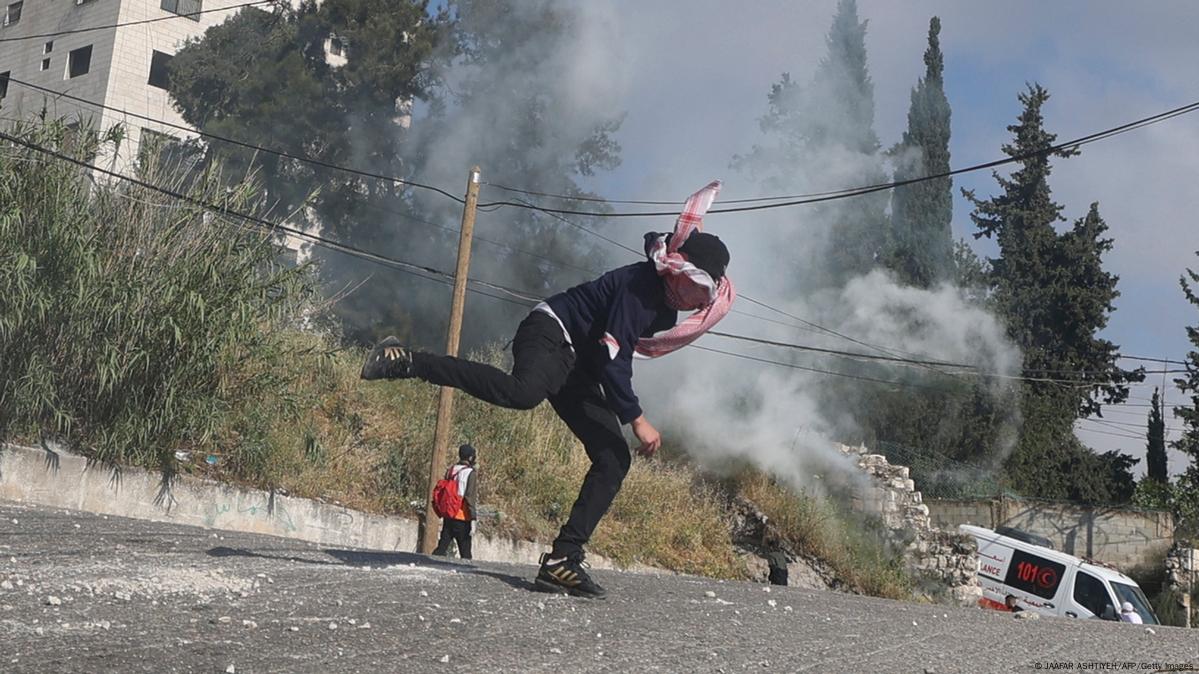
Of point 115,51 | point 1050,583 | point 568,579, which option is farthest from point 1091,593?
point 115,51

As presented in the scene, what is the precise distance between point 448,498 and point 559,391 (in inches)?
311

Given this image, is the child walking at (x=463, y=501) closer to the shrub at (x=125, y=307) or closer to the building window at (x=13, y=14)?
the shrub at (x=125, y=307)

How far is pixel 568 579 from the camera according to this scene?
512cm

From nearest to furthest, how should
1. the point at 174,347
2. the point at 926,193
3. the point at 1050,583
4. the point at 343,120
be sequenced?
1. the point at 174,347
2. the point at 1050,583
3. the point at 343,120
4. the point at 926,193

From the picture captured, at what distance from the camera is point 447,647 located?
3.86m

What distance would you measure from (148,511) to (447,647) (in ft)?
33.5

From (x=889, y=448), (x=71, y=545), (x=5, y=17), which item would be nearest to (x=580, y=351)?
(x=71, y=545)

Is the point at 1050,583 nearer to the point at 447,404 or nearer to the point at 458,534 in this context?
the point at 447,404

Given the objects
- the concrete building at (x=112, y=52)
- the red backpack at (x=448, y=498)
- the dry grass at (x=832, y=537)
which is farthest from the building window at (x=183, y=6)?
the red backpack at (x=448, y=498)

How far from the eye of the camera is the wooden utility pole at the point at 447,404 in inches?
624

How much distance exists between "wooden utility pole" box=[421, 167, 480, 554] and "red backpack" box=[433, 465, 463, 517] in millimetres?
2232

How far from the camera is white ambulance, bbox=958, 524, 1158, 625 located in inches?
691

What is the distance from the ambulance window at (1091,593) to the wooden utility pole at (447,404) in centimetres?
968

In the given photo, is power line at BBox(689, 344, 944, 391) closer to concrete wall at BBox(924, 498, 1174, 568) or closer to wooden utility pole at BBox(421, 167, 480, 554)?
concrete wall at BBox(924, 498, 1174, 568)
